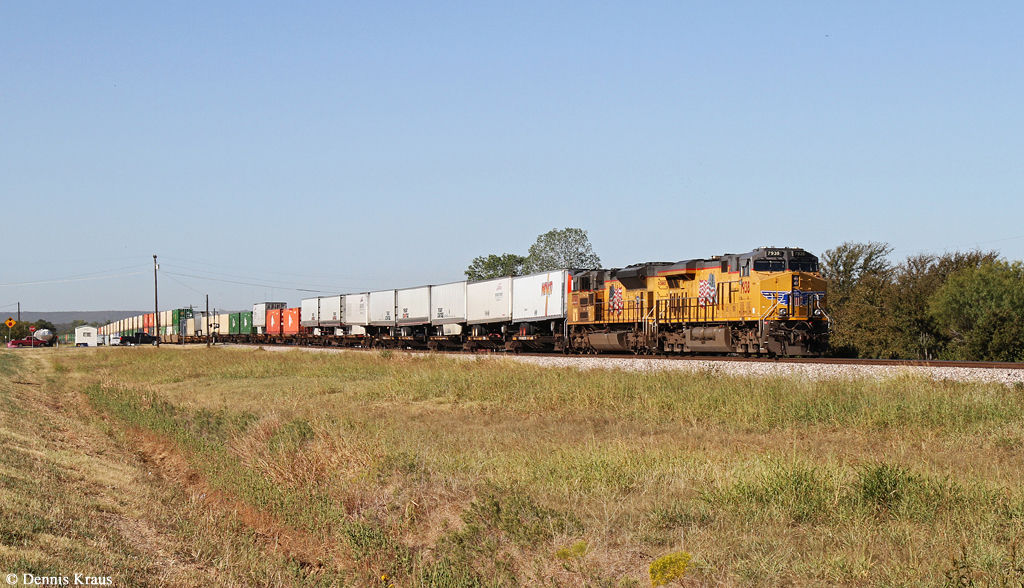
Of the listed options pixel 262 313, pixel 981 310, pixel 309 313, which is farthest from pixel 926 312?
pixel 262 313

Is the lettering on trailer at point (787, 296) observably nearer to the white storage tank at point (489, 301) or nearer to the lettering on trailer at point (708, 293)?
the lettering on trailer at point (708, 293)

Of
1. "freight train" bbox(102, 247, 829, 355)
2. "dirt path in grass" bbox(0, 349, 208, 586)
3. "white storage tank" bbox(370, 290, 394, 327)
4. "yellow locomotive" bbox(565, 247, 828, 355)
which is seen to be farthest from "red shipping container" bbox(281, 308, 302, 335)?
"dirt path in grass" bbox(0, 349, 208, 586)

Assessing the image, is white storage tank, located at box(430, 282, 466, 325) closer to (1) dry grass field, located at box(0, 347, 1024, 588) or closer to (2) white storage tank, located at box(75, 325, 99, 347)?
(1) dry grass field, located at box(0, 347, 1024, 588)

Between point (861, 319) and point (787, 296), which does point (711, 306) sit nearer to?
point (787, 296)

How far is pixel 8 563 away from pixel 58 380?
32868 mm

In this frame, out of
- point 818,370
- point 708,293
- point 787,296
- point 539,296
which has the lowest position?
point 818,370

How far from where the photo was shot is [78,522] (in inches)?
336

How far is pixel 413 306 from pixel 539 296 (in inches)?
521

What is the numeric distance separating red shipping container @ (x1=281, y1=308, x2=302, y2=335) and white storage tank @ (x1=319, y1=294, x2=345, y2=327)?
18.8ft

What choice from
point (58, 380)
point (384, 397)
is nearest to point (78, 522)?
point (384, 397)

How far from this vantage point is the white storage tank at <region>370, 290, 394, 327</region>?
49.5 m

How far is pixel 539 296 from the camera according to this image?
35.9 metres

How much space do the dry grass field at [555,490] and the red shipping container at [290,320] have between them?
47611mm

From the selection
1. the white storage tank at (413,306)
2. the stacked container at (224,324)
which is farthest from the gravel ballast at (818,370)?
the stacked container at (224,324)
